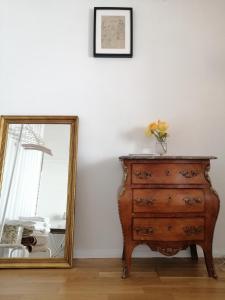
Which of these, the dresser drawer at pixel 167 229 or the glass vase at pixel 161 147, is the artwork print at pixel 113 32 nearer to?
the glass vase at pixel 161 147

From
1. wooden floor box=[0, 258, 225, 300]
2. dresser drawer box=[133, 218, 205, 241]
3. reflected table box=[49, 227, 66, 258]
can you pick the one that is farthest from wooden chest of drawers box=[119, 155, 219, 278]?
reflected table box=[49, 227, 66, 258]

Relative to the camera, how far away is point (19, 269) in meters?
1.78

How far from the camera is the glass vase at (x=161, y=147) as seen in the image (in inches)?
81.2

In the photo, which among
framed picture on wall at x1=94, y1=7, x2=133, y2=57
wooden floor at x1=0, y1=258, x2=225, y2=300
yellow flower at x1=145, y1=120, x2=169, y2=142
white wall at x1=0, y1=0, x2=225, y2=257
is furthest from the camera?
framed picture on wall at x1=94, y1=7, x2=133, y2=57

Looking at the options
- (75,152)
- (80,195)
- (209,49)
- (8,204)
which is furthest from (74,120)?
(209,49)

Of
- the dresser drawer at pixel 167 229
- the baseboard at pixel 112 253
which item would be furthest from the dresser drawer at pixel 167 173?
the baseboard at pixel 112 253

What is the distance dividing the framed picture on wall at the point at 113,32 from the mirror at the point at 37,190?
2.32 ft

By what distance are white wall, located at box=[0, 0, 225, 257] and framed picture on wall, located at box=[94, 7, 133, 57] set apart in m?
0.06

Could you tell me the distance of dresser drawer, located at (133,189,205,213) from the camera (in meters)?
1.63

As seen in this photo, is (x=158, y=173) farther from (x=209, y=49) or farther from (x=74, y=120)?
(x=209, y=49)

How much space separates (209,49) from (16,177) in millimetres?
2041

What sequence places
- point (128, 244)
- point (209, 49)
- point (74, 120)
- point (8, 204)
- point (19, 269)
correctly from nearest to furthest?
point (128, 244)
point (19, 269)
point (8, 204)
point (74, 120)
point (209, 49)

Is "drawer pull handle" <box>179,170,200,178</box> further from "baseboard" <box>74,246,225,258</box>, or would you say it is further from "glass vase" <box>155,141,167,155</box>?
"baseboard" <box>74,246,225,258</box>

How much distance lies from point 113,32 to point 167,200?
5.14 ft
